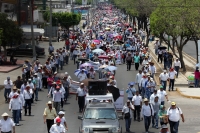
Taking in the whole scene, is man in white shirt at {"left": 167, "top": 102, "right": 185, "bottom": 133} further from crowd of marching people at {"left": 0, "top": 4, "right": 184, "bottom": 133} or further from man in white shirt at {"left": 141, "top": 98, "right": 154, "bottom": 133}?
man in white shirt at {"left": 141, "top": 98, "right": 154, "bottom": 133}

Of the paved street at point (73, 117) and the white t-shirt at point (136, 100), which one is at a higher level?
the white t-shirt at point (136, 100)

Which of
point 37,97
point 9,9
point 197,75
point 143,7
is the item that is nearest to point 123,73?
point 197,75

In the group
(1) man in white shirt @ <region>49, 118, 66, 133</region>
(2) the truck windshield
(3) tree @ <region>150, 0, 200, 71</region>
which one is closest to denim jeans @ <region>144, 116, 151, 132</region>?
(2) the truck windshield

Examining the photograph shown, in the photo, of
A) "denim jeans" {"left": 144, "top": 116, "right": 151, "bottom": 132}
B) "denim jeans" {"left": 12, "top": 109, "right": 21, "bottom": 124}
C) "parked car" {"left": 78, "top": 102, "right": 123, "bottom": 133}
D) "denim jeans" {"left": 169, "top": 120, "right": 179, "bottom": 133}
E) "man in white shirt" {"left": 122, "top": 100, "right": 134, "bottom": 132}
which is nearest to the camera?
"parked car" {"left": 78, "top": 102, "right": 123, "bottom": 133}

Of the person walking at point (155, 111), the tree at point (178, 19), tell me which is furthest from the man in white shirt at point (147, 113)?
the tree at point (178, 19)

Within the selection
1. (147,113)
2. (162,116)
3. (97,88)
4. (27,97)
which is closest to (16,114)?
(27,97)

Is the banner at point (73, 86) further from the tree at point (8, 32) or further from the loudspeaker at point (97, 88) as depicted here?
the tree at point (8, 32)

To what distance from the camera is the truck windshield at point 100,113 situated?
1889cm

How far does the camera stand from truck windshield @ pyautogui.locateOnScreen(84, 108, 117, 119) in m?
18.9

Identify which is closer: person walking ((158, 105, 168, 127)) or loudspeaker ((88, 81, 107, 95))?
person walking ((158, 105, 168, 127))

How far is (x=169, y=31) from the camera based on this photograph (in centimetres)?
4162

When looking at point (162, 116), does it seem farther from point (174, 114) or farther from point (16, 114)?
point (16, 114)

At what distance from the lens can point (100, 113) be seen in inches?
750

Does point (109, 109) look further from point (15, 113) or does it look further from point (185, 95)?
point (185, 95)
